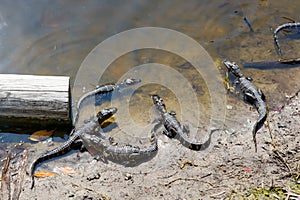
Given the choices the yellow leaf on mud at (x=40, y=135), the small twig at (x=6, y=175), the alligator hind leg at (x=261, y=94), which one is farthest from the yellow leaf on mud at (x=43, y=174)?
the alligator hind leg at (x=261, y=94)

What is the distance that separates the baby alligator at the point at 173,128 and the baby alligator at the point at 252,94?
0.92m

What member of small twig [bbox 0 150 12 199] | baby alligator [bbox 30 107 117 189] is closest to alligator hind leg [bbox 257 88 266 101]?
baby alligator [bbox 30 107 117 189]

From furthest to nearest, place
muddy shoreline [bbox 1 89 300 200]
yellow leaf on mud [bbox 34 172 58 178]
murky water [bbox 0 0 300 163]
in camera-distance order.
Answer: murky water [bbox 0 0 300 163]
yellow leaf on mud [bbox 34 172 58 178]
muddy shoreline [bbox 1 89 300 200]

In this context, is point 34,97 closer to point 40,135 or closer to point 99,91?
point 40,135

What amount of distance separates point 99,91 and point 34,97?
155 cm

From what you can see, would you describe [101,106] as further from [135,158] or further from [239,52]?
[239,52]

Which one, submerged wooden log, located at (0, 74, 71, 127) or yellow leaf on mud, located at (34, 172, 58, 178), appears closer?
→ yellow leaf on mud, located at (34, 172, 58, 178)

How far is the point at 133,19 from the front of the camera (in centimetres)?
893

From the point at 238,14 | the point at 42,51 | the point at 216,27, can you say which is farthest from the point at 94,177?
the point at 238,14

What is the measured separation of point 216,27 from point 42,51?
3.91 meters

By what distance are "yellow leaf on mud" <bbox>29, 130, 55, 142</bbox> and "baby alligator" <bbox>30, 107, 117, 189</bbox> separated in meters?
0.43

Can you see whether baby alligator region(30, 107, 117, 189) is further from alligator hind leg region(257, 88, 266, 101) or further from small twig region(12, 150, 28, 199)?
alligator hind leg region(257, 88, 266, 101)

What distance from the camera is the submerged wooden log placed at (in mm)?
6117

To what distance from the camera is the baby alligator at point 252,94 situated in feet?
21.0
